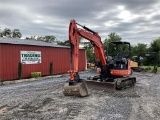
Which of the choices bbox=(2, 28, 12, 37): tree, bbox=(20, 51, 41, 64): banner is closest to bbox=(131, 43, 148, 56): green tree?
bbox=(2, 28, 12, 37): tree

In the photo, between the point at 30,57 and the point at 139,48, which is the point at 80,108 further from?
the point at 139,48

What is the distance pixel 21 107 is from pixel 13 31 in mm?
51864

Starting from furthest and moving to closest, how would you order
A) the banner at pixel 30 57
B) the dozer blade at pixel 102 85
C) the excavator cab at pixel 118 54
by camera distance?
the banner at pixel 30 57 < the excavator cab at pixel 118 54 < the dozer blade at pixel 102 85

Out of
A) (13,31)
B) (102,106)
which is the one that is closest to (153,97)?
(102,106)

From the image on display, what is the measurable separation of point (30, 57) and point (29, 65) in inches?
24.8

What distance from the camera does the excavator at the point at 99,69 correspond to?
9.48m

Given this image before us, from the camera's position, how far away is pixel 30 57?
1902cm

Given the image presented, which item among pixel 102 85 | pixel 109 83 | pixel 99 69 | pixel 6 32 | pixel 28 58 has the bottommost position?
pixel 102 85

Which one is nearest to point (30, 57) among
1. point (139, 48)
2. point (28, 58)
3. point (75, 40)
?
point (28, 58)

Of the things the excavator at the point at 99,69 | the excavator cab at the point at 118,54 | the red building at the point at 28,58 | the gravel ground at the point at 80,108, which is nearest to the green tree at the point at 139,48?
the red building at the point at 28,58

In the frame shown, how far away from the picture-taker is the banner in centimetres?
1839

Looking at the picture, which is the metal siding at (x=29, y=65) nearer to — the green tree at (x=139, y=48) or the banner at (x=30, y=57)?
the banner at (x=30, y=57)

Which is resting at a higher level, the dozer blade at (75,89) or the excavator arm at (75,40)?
the excavator arm at (75,40)

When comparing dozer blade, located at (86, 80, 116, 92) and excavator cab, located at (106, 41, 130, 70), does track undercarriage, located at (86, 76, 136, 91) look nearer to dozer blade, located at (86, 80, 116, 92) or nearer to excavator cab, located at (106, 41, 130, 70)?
dozer blade, located at (86, 80, 116, 92)
